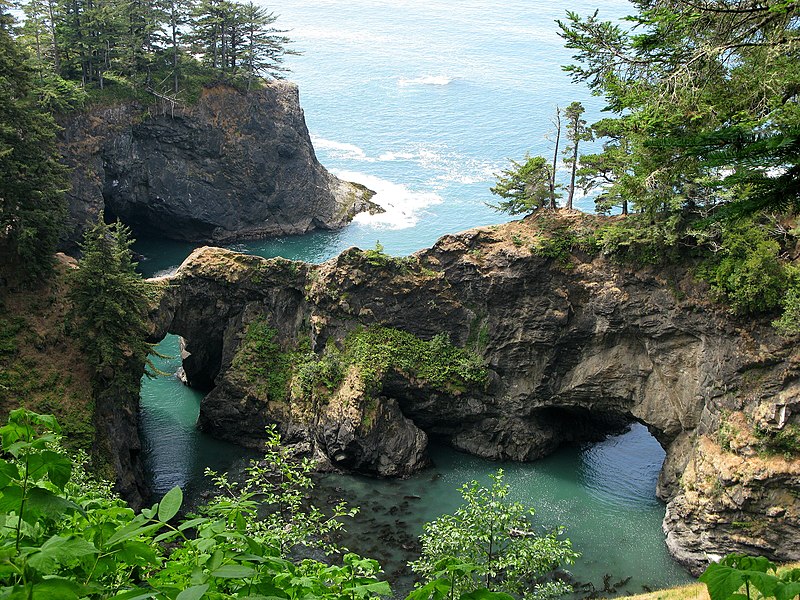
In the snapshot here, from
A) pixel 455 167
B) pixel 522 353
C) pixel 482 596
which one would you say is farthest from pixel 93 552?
pixel 455 167

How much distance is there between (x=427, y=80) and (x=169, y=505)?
9029 cm

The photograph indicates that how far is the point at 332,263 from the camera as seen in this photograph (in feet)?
120

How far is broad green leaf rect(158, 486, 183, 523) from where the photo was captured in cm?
486

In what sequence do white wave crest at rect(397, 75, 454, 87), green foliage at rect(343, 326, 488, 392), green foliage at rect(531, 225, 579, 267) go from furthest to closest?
white wave crest at rect(397, 75, 454, 87)
green foliage at rect(343, 326, 488, 392)
green foliage at rect(531, 225, 579, 267)

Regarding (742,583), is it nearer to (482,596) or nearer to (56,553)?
(482,596)

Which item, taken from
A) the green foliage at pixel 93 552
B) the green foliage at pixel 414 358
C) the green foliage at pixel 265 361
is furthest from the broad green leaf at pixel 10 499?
the green foliage at pixel 265 361

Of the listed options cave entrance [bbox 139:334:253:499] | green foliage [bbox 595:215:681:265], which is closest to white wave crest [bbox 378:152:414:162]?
cave entrance [bbox 139:334:253:499]

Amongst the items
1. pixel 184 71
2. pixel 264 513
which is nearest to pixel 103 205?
pixel 184 71

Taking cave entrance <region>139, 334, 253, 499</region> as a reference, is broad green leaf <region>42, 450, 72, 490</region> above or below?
above

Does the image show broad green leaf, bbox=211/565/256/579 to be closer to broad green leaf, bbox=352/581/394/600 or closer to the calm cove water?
broad green leaf, bbox=352/581/394/600

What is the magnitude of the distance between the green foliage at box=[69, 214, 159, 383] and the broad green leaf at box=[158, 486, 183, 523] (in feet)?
86.9

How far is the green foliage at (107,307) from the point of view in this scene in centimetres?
3019

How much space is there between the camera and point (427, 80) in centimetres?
9106

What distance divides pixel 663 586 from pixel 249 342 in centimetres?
2116
